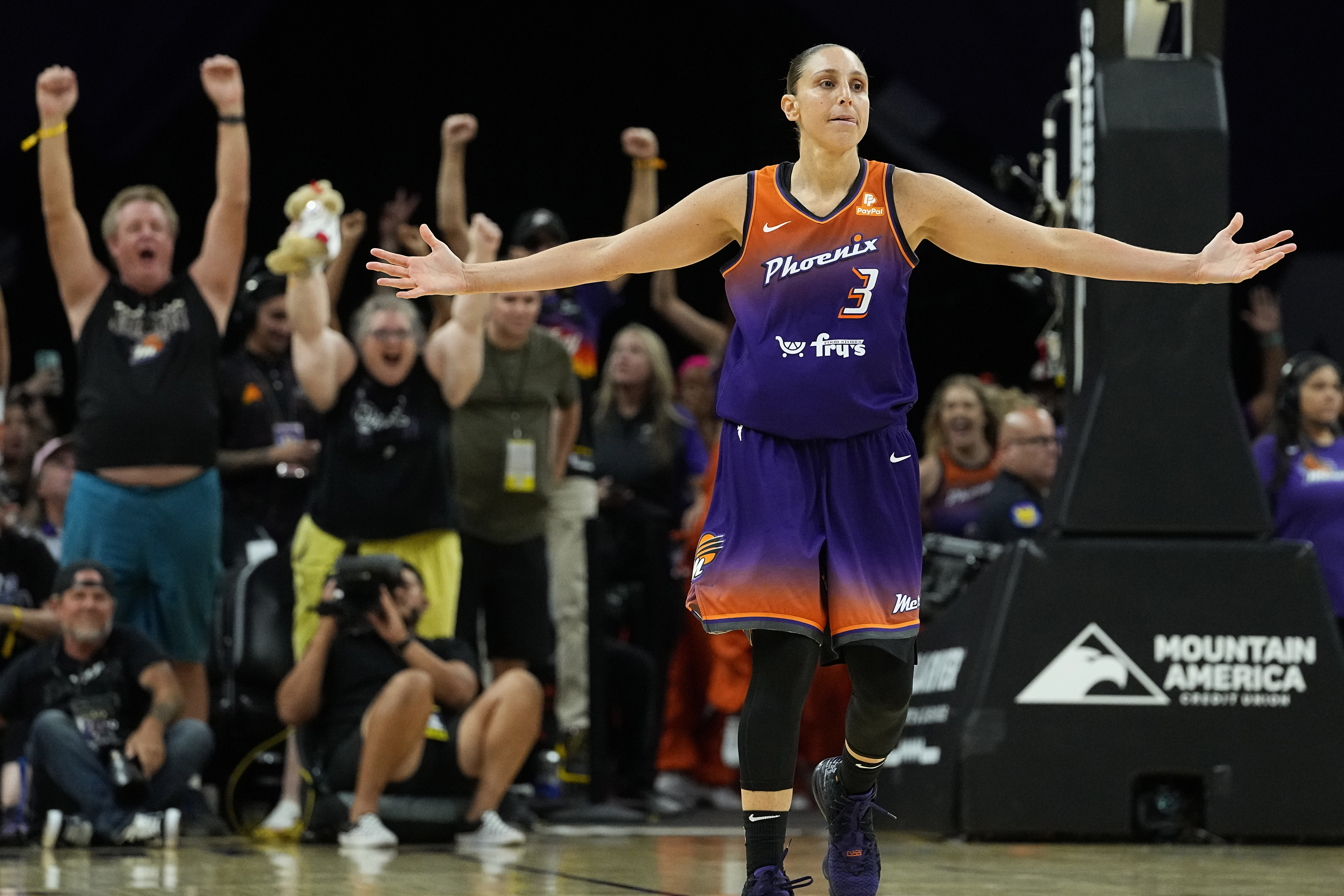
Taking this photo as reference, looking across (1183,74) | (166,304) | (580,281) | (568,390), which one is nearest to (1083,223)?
(1183,74)

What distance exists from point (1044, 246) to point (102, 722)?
3.61 metres

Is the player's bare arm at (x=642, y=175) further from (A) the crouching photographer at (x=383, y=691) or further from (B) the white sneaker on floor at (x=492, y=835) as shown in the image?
(B) the white sneaker on floor at (x=492, y=835)

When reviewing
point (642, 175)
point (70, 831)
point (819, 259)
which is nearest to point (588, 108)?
point (642, 175)

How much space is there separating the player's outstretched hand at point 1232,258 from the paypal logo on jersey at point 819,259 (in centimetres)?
63

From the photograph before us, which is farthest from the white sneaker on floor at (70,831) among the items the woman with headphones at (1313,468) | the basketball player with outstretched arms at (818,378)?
the woman with headphones at (1313,468)

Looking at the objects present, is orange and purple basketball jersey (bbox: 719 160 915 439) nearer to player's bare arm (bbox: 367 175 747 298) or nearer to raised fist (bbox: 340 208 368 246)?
player's bare arm (bbox: 367 175 747 298)

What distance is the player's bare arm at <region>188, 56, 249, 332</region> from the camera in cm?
589

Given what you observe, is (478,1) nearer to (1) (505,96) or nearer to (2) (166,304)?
(1) (505,96)

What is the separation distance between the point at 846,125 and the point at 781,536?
2.61 ft

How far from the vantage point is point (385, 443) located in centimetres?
578

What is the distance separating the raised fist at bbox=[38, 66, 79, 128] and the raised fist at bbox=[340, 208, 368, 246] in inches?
58.1

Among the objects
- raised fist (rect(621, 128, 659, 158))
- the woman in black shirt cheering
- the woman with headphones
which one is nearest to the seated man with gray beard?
the woman in black shirt cheering

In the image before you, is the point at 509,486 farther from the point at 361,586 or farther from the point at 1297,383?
the point at 1297,383

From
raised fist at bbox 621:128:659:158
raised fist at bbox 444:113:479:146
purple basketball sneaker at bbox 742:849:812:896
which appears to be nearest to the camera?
purple basketball sneaker at bbox 742:849:812:896
